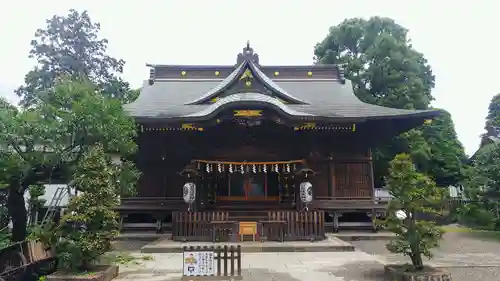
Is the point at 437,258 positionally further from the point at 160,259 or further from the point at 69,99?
the point at 69,99

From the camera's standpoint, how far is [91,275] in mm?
6762

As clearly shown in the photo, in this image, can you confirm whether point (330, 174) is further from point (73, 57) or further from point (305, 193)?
point (73, 57)

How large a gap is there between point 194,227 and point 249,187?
11.1 feet

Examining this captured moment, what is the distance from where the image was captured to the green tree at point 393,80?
22484 mm

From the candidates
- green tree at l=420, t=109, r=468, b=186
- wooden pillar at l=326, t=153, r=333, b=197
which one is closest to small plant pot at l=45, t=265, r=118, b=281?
wooden pillar at l=326, t=153, r=333, b=197

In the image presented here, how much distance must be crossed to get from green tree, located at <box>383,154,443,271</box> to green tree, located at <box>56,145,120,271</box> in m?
5.67

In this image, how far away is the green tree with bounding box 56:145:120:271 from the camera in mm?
6855

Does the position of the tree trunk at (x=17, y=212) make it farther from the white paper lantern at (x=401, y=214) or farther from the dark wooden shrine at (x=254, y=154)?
the white paper lantern at (x=401, y=214)

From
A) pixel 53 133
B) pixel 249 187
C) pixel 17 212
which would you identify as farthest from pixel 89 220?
pixel 249 187

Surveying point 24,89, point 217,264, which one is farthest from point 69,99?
point 24,89

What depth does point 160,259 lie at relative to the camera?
371 inches

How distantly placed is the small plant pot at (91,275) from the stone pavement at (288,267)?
0.82ft

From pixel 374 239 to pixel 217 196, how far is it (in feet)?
20.3

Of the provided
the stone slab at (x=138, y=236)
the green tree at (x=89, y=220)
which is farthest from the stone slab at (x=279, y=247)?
the green tree at (x=89, y=220)
